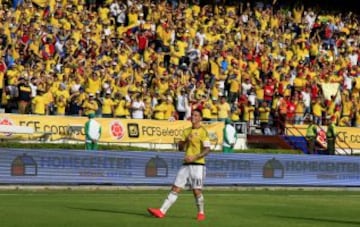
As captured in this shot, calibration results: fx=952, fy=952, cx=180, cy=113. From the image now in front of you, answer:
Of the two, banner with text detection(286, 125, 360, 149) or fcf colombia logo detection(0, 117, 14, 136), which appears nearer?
fcf colombia logo detection(0, 117, 14, 136)

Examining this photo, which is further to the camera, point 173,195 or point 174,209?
point 174,209

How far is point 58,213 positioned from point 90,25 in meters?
19.5

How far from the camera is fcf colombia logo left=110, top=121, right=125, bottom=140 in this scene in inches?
1374

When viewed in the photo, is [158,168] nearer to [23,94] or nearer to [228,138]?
[228,138]

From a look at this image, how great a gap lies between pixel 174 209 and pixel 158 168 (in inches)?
363

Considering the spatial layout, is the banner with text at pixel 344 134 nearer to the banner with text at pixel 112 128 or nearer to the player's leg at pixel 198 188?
the banner with text at pixel 112 128

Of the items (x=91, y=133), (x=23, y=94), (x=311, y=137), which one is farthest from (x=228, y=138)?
(x=23, y=94)

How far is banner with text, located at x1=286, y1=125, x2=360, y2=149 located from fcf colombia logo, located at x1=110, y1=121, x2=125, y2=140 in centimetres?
842

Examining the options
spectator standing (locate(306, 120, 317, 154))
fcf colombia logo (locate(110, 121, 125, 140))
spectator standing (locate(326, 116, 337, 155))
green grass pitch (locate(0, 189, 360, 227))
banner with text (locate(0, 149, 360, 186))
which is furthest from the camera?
spectator standing (locate(306, 120, 317, 154))

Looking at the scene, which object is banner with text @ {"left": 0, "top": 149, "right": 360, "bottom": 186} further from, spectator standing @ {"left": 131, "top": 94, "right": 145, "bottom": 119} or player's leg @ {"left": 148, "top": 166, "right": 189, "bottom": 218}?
player's leg @ {"left": 148, "top": 166, "right": 189, "bottom": 218}

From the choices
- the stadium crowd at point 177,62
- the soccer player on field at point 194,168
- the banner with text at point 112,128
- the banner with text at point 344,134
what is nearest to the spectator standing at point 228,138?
the banner with text at point 112,128

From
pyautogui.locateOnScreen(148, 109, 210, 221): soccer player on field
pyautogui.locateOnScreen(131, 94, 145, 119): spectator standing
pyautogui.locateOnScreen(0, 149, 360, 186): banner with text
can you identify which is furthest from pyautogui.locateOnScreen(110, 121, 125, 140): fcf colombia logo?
pyautogui.locateOnScreen(148, 109, 210, 221): soccer player on field

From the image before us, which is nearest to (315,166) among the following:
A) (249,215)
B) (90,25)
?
(90,25)

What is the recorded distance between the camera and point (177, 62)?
3984 cm
